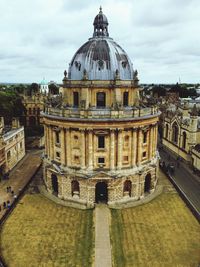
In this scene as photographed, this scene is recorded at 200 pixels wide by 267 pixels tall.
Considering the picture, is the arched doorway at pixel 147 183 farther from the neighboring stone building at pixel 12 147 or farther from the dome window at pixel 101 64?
the neighboring stone building at pixel 12 147

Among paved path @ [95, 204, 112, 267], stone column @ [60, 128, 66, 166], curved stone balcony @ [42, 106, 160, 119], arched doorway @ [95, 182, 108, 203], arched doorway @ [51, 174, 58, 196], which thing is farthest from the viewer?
arched doorway @ [51, 174, 58, 196]

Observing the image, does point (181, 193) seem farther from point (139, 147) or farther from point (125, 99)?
point (125, 99)

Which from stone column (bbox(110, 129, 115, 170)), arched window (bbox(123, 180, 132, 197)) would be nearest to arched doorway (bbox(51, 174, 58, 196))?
stone column (bbox(110, 129, 115, 170))

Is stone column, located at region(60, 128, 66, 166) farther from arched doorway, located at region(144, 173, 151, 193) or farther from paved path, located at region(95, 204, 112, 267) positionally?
arched doorway, located at region(144, 173, 151, 193)

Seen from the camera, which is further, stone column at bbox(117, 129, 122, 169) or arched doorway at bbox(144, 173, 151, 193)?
arched doorway at bbox(144, 173, 151, 193)

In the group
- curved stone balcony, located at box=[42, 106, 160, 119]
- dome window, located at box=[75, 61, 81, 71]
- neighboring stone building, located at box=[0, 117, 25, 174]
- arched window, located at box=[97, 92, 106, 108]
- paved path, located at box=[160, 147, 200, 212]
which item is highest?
dome window, located at box=[75, 61, 81, 71]

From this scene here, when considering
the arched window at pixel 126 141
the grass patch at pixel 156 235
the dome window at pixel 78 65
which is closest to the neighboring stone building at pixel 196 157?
the grass patch at pixel 156 235

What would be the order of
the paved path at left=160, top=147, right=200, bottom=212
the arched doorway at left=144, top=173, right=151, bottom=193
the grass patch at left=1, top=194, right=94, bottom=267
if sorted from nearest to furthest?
the grass patch at left=1, top=194, right=94, bottom=267, the paved path at left=160, top=147, right=200, bottom=212, the arched doorway at left=144, top=173, right=151, bottom=193

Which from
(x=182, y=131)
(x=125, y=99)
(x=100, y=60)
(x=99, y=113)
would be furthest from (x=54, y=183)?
(x=182, y=131)
